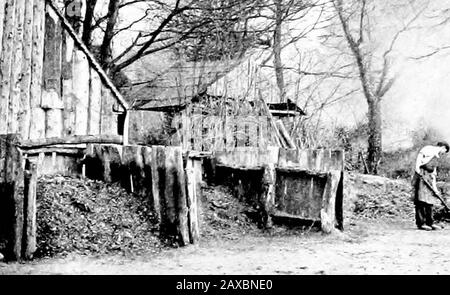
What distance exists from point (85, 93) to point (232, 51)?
7.44m

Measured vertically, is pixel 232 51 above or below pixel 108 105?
above

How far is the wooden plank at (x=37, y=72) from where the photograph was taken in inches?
328

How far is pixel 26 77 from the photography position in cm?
816

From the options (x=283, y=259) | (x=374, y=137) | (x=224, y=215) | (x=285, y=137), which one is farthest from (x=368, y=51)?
(x=283, y=259)

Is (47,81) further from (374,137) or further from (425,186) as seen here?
(374,137)

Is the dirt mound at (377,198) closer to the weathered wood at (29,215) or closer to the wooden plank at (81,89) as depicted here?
the wooden plank at (81,89)

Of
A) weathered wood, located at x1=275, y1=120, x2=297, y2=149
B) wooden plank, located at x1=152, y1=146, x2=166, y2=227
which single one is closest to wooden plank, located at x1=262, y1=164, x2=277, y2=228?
wooden plank, located at x1=152, y1=146, x2=166, y2=227

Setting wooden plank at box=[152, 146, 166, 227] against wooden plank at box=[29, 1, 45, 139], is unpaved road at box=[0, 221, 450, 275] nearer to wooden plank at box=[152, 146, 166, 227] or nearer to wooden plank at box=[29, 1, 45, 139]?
wooden plank at box=[152, 146, 166, 227]

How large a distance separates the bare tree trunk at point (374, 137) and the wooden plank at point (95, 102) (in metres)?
10.0

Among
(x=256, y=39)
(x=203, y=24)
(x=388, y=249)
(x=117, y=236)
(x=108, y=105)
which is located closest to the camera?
(x=117, y=236)

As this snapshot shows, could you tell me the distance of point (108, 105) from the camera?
381 inches

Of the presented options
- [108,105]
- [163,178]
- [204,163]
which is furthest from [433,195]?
[108,105]

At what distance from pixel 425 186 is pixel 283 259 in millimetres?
4399

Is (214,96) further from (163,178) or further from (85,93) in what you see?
(163,178)
